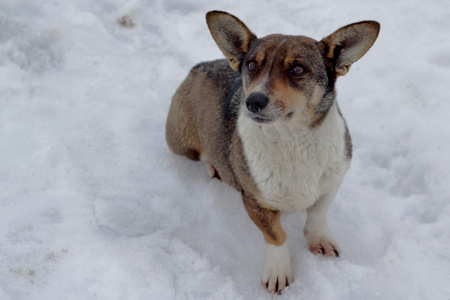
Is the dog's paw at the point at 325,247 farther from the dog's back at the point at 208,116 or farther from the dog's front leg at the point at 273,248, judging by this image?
the dog's back at the point at 208,116

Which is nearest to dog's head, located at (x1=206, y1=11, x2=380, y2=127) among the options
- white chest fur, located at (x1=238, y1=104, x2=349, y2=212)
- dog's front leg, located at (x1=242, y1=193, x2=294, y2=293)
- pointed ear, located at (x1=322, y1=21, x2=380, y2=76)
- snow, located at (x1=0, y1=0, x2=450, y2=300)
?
pointed ear, located at (x1=322, y1=21, x2=380, y2=76)

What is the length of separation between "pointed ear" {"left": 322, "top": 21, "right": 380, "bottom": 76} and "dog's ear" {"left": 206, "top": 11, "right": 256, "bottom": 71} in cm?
65

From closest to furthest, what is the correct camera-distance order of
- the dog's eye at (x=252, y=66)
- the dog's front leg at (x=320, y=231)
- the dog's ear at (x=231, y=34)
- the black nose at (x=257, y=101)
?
1. the black nose at (x=257, y=101)
2. the dog's eye at (x=252, y=66)
3. the dog's ear at (x=231, y=34)
4. the dog's front leg at (x=320, y=231)

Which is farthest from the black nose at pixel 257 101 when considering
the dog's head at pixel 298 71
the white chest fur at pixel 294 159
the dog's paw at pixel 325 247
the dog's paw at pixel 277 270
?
the dog's paw at pixel 325 247

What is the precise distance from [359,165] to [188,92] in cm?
204

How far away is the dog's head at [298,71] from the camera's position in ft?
9.90

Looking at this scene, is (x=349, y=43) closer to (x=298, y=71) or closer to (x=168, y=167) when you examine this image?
(x=298, y=71)

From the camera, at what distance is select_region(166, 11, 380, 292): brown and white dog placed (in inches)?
123

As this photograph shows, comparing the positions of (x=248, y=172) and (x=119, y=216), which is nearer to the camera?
(x=248, y=172)

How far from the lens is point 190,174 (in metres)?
5.04

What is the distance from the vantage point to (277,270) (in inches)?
149

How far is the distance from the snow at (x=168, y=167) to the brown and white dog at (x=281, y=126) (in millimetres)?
461

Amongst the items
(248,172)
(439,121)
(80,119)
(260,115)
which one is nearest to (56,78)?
(80,119)

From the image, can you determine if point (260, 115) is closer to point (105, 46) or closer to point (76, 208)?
point (76, 208)
